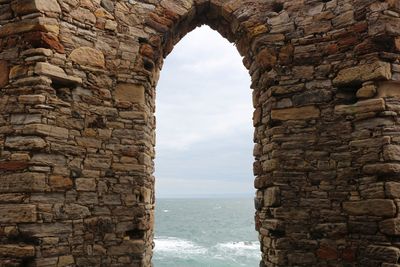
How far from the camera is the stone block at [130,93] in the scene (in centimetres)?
498

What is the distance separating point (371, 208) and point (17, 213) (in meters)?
4.13

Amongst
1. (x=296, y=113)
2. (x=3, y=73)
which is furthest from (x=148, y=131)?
(x=296, y=113)

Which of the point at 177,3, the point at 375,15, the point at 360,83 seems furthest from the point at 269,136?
the point at 177,3

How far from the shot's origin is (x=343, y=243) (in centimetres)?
430

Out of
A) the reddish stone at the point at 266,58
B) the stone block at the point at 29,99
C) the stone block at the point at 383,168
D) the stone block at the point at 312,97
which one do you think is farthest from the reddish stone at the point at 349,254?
the stone block at the point at 29,99

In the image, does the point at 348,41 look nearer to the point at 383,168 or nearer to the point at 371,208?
the point at 383,168

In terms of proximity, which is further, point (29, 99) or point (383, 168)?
point (29, 99)

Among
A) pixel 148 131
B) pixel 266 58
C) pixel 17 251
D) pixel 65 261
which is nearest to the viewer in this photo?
pixel 17 251

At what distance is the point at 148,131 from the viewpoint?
5.27 m

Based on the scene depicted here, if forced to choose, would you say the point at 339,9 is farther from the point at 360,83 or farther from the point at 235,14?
the point at 235,14

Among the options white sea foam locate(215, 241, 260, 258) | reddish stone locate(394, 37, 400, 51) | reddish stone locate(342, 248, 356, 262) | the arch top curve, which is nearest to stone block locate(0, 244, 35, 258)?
the arch top curve

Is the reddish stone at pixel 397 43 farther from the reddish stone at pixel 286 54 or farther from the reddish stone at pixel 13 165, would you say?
the reddish stone at pixel 13 165

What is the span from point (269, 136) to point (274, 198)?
89cm

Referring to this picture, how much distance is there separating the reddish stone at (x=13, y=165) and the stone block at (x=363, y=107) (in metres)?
3.96
